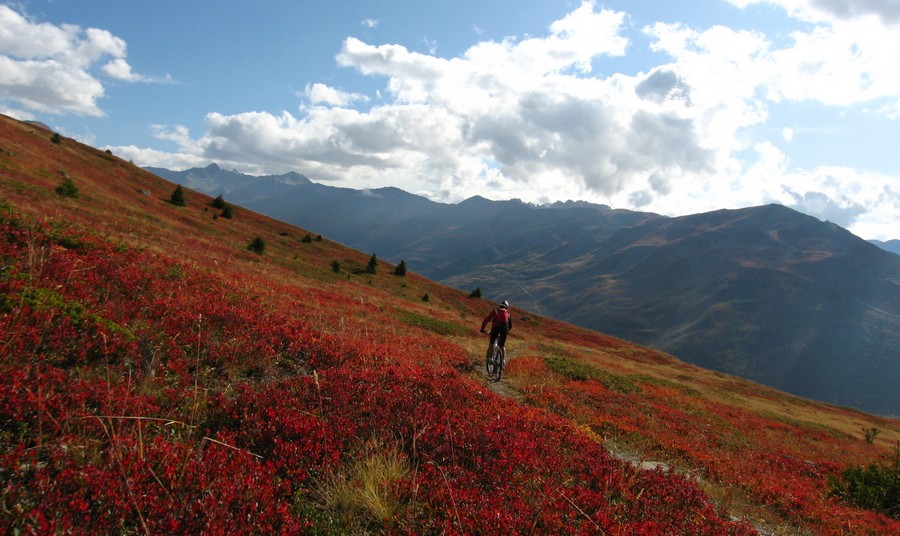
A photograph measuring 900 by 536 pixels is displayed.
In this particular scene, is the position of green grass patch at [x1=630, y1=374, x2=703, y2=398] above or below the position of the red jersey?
below

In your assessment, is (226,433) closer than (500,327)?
Yes

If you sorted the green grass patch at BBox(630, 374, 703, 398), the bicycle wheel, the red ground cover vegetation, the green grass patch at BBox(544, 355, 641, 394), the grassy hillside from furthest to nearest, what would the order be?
the green grass patch at BBox(630, 374, 703, 398)
the green grass patch at BBox(544, 355, 641, 394)
the bicycle wheel
the grassy hillside
the red ground cover vegetation

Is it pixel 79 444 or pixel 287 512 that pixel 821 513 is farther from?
pixel 79 444

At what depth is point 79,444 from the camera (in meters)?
4.44

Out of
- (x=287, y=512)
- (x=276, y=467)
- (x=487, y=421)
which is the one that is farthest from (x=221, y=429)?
(x=487, y=421)

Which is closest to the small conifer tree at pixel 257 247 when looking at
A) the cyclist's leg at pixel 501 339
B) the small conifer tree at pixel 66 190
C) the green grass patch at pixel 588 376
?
the small conifer tree at pixel 66 190

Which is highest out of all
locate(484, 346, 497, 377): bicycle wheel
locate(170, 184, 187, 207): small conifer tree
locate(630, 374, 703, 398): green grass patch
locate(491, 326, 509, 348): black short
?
locate(170, 184, 187, 207): small conifer tree

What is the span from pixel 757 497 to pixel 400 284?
147ft

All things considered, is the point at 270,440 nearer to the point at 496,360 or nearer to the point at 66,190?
the point at 496,360

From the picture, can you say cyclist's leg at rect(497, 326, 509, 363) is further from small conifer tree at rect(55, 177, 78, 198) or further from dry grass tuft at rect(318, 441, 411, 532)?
small conifer tree at rect(55, 177, 78, 198)

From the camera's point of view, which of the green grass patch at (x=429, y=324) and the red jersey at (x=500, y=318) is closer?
A: the red jersey at (x=500, y=318)

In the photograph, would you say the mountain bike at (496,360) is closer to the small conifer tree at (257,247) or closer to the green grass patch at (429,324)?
the green grass patch at (429,324)

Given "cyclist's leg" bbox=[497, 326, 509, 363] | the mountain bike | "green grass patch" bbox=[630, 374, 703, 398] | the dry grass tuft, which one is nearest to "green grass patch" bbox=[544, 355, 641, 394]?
"green grass patch" bbox=[630, 374, 703, 398]

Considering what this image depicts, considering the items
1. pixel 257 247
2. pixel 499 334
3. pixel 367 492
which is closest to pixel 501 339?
pixel 499 334
